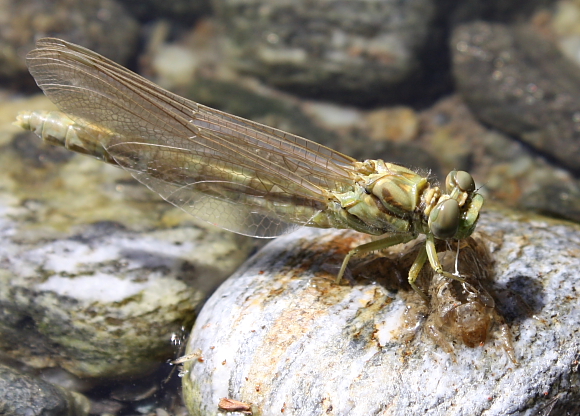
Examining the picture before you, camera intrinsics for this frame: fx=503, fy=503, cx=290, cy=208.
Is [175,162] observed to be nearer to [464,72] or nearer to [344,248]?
[344,248]

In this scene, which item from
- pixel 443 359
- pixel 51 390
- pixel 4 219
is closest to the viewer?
pixel 443 359

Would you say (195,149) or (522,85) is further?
(522,85)

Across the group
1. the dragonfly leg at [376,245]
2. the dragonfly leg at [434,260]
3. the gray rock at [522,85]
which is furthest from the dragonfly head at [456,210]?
the gray rock at [522,85]

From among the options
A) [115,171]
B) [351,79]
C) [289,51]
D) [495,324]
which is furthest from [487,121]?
[115,171]

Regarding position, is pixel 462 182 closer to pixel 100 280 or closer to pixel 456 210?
pixel 456 210

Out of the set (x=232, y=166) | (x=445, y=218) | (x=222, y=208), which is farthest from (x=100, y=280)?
(x=445, y=218)

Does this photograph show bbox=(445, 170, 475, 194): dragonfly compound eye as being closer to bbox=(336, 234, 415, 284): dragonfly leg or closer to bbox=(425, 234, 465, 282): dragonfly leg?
bbox=(425, 234, 465, 282): dragonfly leg

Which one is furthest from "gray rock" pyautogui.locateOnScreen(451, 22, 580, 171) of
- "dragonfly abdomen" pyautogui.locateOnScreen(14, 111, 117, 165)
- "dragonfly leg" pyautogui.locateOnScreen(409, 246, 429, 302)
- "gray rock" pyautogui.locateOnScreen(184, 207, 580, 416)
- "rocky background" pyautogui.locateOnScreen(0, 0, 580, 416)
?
"dragonfly abdomen" pyautogui.locateOnScreen(14, 111, 117, 165)
